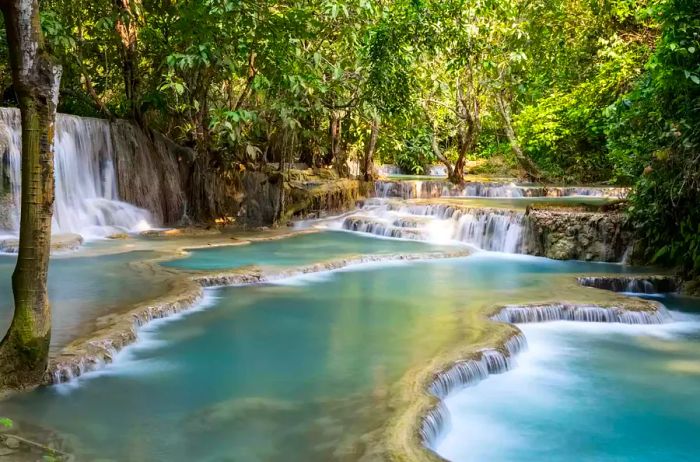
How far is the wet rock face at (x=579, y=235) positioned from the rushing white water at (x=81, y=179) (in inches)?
377

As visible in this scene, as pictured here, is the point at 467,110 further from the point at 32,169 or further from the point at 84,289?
the point at 32,169

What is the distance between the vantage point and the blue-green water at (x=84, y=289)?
24.8 ft

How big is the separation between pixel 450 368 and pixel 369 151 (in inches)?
655

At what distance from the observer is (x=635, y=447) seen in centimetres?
560

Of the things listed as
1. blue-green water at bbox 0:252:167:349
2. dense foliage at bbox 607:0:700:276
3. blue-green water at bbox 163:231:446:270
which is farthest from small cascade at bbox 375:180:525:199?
blue-green water at bbox 0:252:167:349

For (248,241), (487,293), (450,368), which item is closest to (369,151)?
(248,241)

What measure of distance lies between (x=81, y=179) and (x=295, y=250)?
20.9ft

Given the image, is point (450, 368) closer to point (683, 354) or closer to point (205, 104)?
point (683, 354)

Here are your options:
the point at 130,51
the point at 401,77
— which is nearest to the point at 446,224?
the point at 401,77

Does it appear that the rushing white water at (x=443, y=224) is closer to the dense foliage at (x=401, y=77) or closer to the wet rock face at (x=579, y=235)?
the wet rock face at (x=579, y=235)

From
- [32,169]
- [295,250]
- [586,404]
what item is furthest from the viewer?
[295,250]

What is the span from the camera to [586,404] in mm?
6387

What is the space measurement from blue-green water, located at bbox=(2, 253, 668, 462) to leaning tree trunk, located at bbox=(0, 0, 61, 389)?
63 centimetres

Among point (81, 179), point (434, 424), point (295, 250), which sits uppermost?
point (81, 179)
